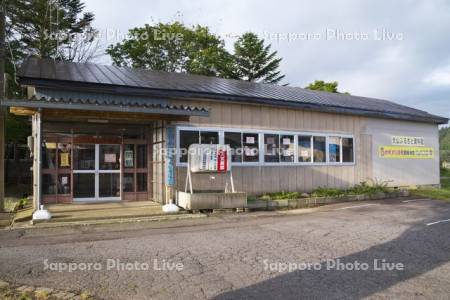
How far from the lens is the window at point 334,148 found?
1581 centimetres

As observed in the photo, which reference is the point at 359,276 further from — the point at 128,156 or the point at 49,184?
the point at 49,184

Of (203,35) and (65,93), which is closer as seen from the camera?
(65,93)

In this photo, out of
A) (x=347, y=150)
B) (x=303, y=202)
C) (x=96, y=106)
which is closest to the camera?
(x=96, y=106)

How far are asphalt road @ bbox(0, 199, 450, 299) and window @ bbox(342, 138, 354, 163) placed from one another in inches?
A: 253

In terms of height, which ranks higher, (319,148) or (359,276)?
(319,148)

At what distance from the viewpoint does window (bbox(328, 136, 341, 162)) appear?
15812 millimetres

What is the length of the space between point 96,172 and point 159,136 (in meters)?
2.42

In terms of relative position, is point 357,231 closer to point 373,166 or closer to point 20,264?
point 20,264

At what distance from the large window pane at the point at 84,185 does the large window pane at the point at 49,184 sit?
0.61m

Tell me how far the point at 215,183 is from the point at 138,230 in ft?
15.3

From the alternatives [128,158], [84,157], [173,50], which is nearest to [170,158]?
[128,158]

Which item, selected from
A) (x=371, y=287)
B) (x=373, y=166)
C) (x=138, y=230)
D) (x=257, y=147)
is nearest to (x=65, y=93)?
(x=138, y=230)

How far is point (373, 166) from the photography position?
56.0 ft

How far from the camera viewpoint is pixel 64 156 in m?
12.5
